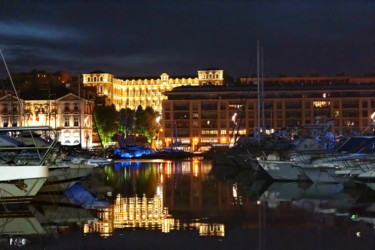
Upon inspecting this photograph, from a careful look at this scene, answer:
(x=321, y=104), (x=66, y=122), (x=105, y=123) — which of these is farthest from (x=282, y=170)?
(x=321, y=104)

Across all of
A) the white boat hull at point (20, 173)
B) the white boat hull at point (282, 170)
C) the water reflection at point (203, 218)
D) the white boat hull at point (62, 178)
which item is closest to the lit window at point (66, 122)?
the white boat hull at point (282, 170)

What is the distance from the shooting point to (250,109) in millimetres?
161625

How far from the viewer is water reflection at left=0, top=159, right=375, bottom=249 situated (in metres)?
22.1

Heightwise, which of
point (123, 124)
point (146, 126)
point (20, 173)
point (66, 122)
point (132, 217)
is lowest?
point (132, 217)

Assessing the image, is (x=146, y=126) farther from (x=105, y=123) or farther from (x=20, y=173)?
(x=20, y=173)

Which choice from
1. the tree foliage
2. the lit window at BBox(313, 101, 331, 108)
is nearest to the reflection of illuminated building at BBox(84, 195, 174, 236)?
the tree foliage

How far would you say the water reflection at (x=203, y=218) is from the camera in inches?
870

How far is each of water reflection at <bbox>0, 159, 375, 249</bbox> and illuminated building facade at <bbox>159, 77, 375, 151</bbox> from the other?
117647mm

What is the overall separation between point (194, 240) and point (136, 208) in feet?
32.6

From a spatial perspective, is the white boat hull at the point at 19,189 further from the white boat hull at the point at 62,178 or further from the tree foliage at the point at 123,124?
the tree foliage at the point at 123,124

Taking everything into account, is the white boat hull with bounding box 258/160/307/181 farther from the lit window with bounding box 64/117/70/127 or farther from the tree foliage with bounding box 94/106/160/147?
the lit window with bounding box 64/117/70/127

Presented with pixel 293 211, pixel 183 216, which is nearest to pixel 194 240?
pixel 183 216

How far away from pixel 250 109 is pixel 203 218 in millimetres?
134800

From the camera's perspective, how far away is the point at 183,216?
93.3 feet
